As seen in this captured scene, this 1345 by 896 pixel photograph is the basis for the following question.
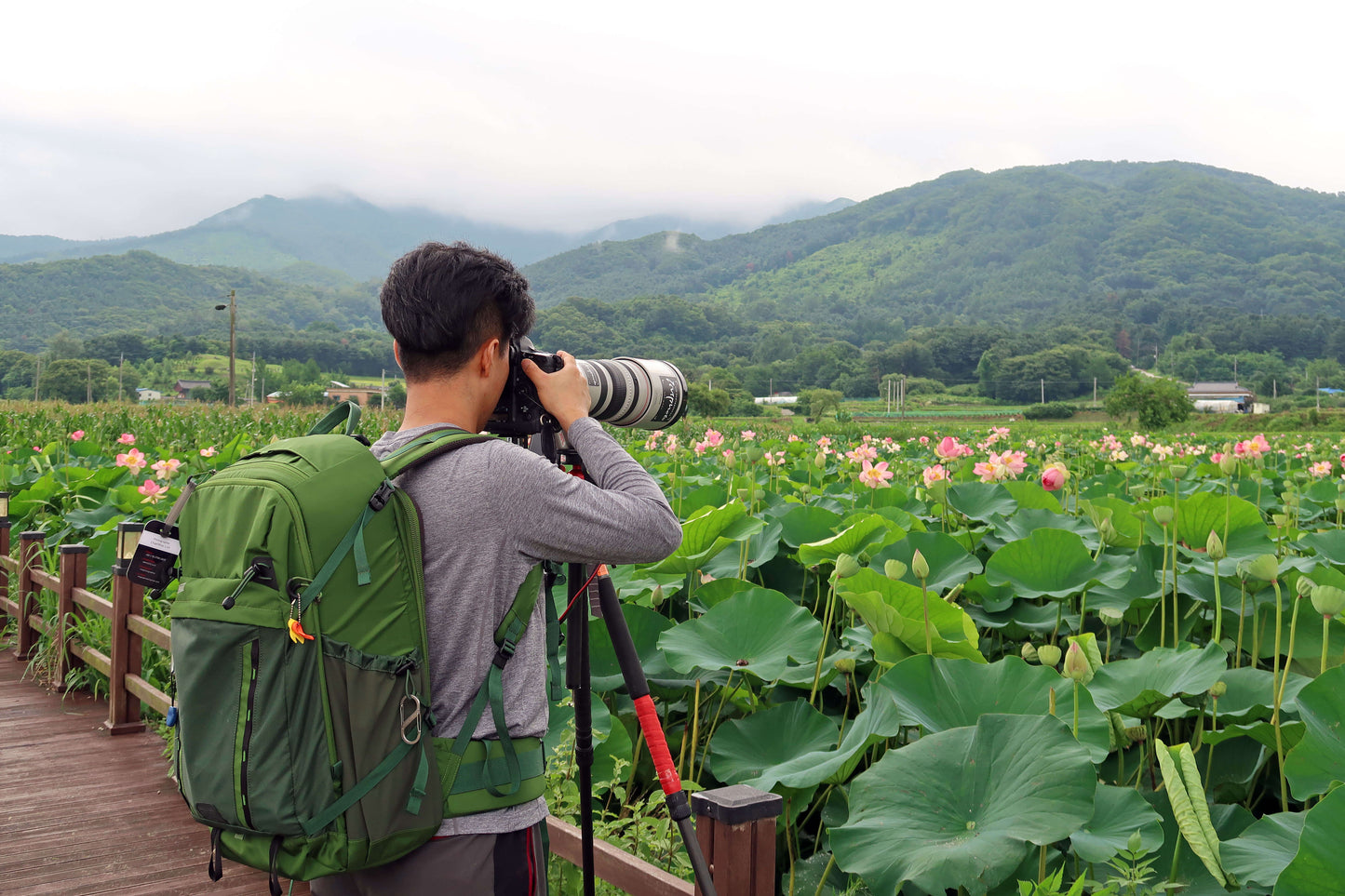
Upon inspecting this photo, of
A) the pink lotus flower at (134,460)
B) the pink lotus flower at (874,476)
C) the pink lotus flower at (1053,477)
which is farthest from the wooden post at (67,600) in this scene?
the pink lotus flower at (1053,477)

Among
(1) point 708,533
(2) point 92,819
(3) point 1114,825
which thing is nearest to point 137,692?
(2) point 92,819

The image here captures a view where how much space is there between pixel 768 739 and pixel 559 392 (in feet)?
3.99

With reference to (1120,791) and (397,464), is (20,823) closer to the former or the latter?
(397,464)

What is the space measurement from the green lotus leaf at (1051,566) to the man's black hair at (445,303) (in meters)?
1.82

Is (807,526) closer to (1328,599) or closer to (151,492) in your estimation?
(1328,599)

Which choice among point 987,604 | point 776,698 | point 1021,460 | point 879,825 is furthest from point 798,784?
point 1021,460

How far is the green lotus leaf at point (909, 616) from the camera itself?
199 centimetres

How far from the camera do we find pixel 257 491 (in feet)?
3.31

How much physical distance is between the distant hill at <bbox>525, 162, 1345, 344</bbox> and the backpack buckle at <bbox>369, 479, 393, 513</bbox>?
103m

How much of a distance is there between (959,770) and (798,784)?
0.30m

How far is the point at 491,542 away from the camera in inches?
44.0

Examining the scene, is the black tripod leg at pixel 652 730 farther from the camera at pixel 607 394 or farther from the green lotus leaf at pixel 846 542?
the green lotus leaf at pixel 846 542

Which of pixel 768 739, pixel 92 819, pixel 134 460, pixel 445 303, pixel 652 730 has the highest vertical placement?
pixel 445 303

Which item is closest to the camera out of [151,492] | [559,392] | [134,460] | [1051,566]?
[559,392]
